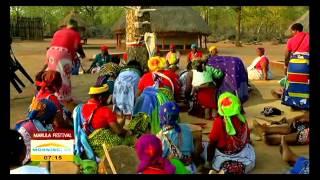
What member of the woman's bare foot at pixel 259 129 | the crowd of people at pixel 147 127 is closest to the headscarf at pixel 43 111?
the crowd of people at pixel 147 127

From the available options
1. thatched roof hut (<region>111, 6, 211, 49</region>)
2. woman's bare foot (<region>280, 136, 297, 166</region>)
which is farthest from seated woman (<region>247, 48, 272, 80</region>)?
thatched roof hut (<region>111, 6, 211, 49</region>)

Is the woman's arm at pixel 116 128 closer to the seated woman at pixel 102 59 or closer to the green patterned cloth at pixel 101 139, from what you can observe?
the green patterned cloth at pixel 101 139

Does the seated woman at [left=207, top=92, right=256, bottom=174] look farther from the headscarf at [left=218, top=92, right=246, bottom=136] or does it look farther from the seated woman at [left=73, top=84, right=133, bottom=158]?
the seated woman at [left=73, top=84, right=133, bottom=158]

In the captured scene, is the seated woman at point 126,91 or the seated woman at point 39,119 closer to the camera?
the seated woman at point 39,119

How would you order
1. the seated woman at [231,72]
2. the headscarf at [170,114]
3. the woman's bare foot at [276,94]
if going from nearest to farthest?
the headscarf at [170,114]
the seated woman at [231,72]
the woman's bare foot at [276,94]

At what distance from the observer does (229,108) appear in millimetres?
5090

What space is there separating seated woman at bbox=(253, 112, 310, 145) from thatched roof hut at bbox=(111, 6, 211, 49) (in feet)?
61.1

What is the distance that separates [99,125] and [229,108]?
1.31 m

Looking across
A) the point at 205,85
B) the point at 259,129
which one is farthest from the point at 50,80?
the point at 205,85

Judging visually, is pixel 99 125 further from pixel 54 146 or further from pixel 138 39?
pixel 138 39

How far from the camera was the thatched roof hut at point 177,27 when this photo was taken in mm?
25516

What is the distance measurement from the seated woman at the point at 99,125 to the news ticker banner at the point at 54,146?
2.39 feet

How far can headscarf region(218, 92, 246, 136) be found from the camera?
5090mm
